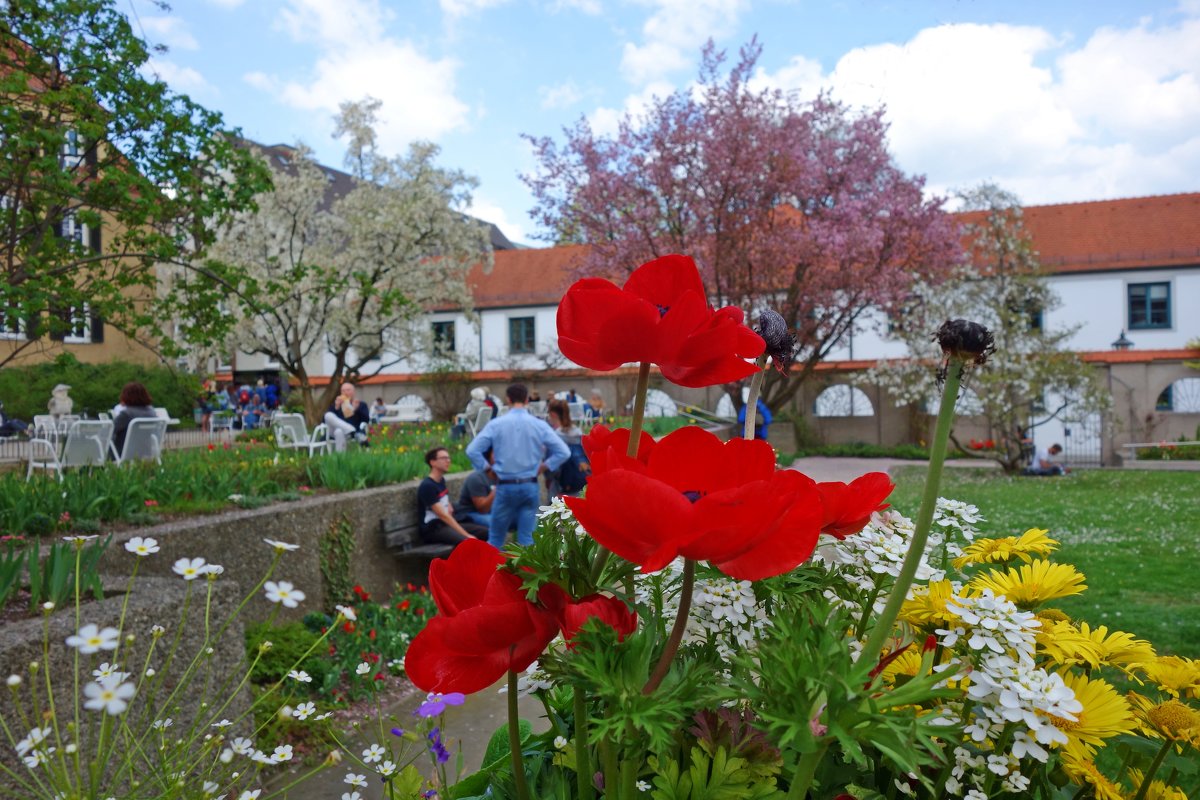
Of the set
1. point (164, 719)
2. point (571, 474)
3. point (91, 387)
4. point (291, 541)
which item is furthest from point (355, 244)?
point (164, 719)

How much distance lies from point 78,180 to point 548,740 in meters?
6.13

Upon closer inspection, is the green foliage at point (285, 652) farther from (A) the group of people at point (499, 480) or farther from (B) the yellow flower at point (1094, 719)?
(B) the yellow flower at point (1094, 719)

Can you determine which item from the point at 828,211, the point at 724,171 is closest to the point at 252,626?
the point at 724,171

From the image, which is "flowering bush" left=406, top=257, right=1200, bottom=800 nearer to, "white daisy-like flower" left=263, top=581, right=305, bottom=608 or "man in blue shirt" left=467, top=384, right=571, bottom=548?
"white daisy-like flower" left=263, top=581, right=305, bottom=608

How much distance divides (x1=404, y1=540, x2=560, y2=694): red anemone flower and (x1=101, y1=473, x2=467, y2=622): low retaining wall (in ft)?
11.8

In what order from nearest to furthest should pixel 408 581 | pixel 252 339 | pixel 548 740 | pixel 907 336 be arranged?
pixel 548 740
pixel 408 581
pixel 907 336
pixel 252 339

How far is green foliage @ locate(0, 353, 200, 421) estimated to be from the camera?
22.2 metres

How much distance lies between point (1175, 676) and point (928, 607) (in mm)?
291

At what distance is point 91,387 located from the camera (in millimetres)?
23656

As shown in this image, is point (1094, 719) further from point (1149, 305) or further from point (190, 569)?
point (1149, 305)

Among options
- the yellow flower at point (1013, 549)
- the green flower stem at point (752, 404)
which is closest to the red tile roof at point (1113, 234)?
the yellow flower at point (1013, 549)

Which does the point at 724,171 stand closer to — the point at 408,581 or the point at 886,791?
the point at 408,581

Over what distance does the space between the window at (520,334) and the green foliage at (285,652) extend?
31.2 m

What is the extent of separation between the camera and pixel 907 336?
65.2 feet
